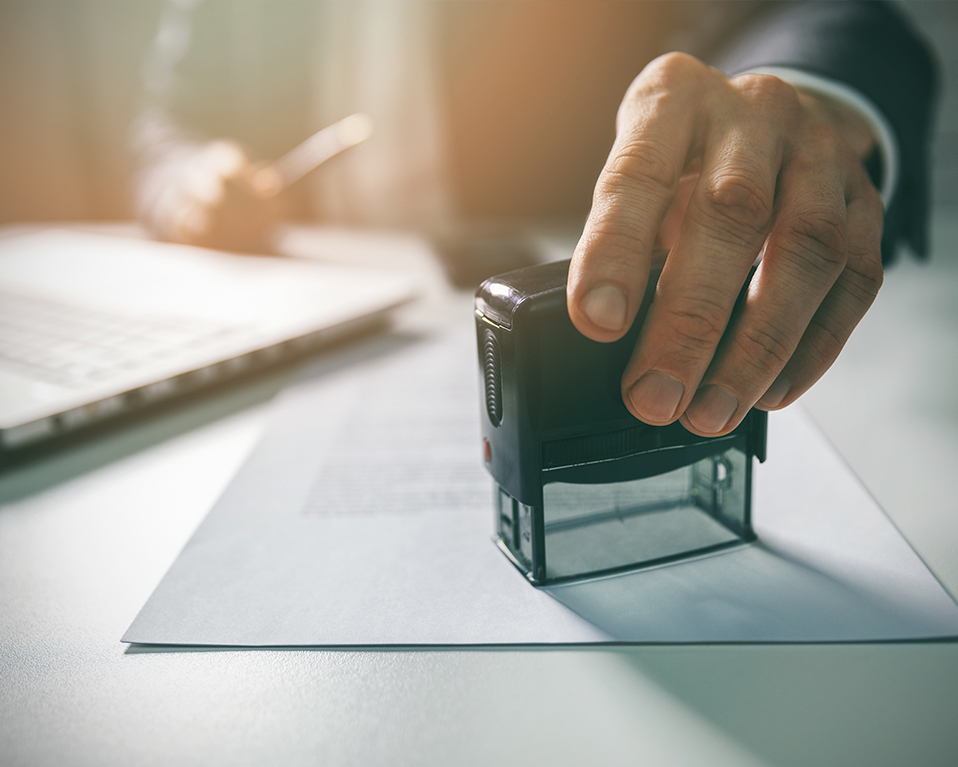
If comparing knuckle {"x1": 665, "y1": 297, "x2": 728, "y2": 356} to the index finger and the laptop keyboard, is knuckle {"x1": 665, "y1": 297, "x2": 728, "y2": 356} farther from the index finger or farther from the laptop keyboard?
the laptop keyboard

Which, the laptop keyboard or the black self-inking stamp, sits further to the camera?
the laptop keyboard

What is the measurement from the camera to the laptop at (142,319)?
48cm

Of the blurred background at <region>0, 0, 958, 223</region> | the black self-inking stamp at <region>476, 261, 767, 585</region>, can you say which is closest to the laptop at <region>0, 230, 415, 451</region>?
the black self-inking stamp at <region>476, 261, 767, 585</region>

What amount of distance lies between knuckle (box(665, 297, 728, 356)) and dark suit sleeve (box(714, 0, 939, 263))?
47 cm

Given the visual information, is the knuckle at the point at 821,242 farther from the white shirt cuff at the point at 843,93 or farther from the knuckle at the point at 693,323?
the white shirt cuff at the point at 843,93

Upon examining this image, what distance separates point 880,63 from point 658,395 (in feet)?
1.89

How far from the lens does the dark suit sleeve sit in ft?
2.04

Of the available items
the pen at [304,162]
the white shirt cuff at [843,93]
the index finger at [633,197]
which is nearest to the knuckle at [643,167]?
→ the index finger at [633,197]

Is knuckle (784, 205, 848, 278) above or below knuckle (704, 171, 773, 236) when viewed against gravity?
below

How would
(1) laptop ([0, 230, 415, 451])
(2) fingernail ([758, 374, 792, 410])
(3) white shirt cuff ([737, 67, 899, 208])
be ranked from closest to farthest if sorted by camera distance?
(2) fingernail ([758, 374, 792, 410]) < (1) laptop ([0, 230, 415, 451]) < (3) white shirt cuff ([737, 67, 899, 208])

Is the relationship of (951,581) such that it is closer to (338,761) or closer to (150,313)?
(338,761)

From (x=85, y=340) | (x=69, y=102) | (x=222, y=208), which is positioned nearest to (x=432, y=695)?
(x=85, y=340)

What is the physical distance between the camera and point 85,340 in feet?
1.84

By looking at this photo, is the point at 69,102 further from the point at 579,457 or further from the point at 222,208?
the point at 579,457
